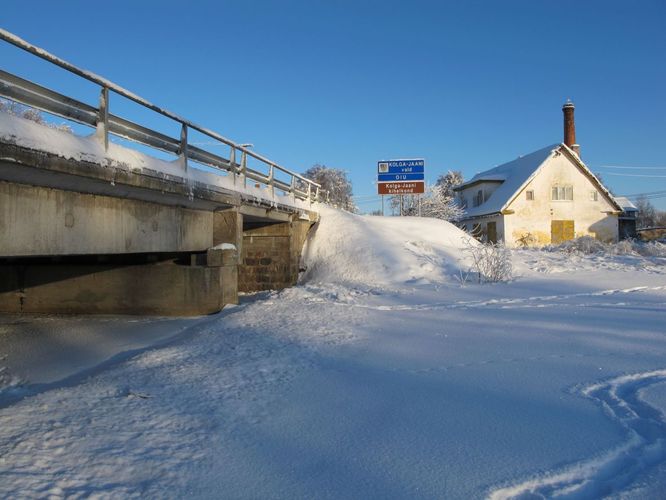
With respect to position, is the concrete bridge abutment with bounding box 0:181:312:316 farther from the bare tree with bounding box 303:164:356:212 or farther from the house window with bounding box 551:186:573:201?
the bare tree with bounding box 303:164:356:212

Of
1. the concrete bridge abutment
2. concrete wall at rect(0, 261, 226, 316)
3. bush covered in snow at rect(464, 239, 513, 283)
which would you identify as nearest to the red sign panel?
bush covered in snow at rect(464, 239, 513, 283)

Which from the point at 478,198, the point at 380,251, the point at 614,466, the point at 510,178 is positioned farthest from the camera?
the point at 478,198

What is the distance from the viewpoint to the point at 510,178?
3603cm

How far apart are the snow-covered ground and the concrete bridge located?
210cm

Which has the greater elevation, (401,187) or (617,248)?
(401,187)

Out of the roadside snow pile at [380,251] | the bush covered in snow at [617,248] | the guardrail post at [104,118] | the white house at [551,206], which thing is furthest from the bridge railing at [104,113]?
the white house at [551,206]

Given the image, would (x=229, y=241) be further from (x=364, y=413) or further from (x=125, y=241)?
(x=364, y=413)

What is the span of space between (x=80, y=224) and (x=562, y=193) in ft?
110

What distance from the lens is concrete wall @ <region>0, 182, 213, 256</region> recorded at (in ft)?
19.6

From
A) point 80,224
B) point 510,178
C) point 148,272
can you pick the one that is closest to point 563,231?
point 510,178

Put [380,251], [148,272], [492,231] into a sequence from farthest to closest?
[492,231]
[380,251]
[148,272]

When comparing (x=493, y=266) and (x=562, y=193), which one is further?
(x=562, y=193)

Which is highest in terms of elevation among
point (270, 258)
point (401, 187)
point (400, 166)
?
point (400, 166)

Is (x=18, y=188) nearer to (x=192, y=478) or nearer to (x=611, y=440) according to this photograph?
(x=192, y=478)
